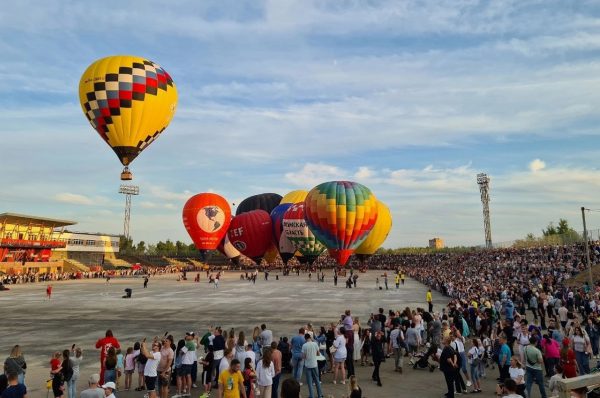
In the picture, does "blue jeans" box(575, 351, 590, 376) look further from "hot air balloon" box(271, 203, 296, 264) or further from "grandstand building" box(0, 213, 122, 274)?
"grandstand building" box(0, 213, 122, 274)

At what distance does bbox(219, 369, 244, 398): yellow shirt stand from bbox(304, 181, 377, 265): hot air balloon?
3509 centimetres

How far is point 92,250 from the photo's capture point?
91.1 m

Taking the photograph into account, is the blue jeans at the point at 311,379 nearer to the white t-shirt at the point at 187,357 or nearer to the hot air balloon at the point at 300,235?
the white t-shirt at the point at 187,357

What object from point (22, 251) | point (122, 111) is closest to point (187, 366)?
point (122, 111)

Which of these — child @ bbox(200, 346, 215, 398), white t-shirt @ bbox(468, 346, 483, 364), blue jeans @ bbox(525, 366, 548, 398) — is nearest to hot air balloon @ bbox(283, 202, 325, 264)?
child @ bbox(200, 346, 215, 398)

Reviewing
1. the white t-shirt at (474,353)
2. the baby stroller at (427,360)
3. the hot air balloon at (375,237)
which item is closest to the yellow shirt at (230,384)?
the white t-shirt at (474,353)

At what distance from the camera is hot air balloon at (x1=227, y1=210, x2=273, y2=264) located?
64.8m

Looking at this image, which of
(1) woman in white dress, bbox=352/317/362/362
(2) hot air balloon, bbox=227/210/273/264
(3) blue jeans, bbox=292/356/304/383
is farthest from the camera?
(2) hot air balloon, bbox=227/210/273/264

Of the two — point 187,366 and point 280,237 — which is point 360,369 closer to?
point 187,366

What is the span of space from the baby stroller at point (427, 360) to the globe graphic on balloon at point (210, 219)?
49301 mm

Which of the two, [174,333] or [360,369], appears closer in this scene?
[360,369]

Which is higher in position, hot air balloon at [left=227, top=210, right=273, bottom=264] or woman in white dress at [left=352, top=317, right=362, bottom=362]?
hot air balloon at [left=227, top=210, right=273, bottom=264]

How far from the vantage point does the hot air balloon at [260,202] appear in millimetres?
84312

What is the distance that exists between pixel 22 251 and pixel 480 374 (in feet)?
241
